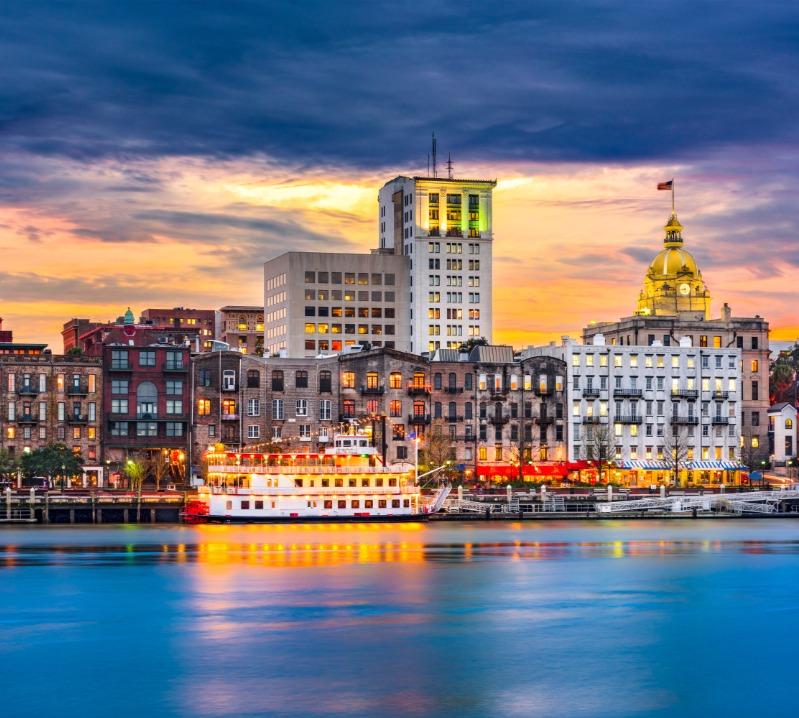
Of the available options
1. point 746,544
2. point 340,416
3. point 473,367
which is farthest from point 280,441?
point 746,544

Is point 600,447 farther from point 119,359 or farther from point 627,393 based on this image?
point 119,359

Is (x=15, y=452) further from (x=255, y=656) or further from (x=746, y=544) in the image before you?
(x=255, y=656)

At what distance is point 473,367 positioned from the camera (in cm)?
17575

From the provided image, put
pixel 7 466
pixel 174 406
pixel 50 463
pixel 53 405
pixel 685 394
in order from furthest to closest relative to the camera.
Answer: pixel 685 394, pixel 174 406, pixel 53 405, pixel 7 466, pixel 50 463

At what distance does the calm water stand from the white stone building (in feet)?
198

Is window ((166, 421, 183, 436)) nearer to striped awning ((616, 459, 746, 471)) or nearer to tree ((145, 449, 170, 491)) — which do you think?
tree ((145, 449, 170, 491))

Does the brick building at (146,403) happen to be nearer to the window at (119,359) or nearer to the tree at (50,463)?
the window at (119,359)

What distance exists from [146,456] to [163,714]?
11141 cm

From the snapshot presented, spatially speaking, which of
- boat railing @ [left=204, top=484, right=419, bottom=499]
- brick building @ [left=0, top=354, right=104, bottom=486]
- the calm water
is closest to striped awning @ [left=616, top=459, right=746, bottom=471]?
boat railing @ [left=204, top=484, right=419, bottom=499]

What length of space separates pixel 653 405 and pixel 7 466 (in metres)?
75.7

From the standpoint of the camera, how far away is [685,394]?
188 meters

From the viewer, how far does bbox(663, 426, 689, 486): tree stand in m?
184

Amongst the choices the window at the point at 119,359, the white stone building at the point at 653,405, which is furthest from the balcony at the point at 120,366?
the white stone building at the point at 653,405

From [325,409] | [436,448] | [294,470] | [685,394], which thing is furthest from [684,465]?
[294,470]
